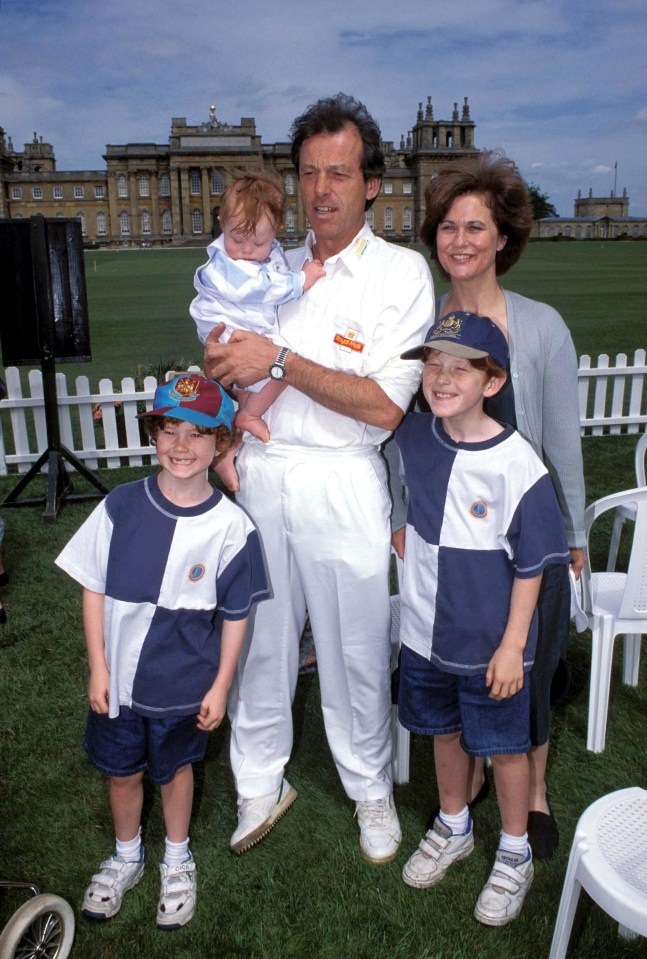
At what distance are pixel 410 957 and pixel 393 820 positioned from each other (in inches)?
20.3

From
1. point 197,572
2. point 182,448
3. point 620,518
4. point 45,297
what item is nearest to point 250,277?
point 182,448

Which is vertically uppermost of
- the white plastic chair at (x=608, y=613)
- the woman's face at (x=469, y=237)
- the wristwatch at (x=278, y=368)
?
the woman's face at (x=469, y=237)

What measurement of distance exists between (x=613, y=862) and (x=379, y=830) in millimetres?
1081

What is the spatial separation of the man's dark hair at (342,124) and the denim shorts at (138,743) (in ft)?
6.10

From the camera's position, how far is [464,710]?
99.4 inches

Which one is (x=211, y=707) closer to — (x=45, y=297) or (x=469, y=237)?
(x=469, y=237)

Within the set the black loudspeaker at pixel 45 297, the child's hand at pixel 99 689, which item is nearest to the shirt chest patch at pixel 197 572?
the child's hand at pixel 99 689

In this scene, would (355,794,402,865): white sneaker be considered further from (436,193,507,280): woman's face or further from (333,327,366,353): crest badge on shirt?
(436,193,507,280): woman's face

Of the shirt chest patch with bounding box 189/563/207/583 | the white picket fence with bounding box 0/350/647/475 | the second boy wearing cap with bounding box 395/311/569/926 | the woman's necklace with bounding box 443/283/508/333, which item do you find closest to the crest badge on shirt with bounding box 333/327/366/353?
the second boy wearing cap with bounding box 395/311/569/926

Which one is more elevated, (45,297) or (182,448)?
(45,297)

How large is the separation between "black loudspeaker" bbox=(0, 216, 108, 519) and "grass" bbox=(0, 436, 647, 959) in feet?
11.1

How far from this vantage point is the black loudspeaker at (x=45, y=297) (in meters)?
6.61

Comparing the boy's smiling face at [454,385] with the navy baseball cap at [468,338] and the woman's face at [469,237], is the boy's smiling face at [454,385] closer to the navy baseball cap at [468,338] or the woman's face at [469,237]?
the navy baseball cap at [468,338]

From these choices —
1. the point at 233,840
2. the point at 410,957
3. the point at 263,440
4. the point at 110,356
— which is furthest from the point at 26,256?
the point at 110,356
